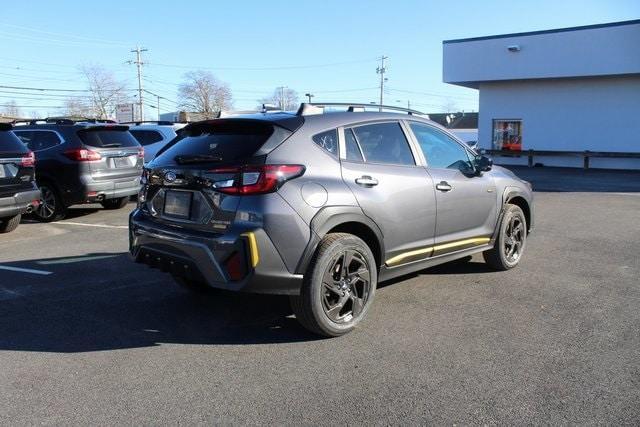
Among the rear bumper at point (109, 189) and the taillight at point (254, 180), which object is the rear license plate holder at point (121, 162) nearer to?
the rear bumper at point (109, 189)

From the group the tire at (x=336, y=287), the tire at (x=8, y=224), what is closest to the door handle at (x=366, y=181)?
the tire at (x=336, y=287)

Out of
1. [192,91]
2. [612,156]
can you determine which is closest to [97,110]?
[192,91]

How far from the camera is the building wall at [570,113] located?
78.1 feet

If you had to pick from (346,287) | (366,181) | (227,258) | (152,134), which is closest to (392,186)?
(366,181)

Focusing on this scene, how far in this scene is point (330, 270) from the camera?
438cm

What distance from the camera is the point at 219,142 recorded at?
4.56 metres

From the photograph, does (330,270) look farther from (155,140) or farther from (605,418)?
(155,140)

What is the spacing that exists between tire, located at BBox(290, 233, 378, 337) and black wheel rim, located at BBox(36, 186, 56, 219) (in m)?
7.90

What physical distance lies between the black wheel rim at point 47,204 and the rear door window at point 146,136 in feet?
12.0

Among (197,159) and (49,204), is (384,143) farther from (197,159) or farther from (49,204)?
(49,204)

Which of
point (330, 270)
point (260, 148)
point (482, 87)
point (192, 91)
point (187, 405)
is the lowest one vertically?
point (187, 405)

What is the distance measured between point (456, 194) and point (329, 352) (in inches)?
87.1

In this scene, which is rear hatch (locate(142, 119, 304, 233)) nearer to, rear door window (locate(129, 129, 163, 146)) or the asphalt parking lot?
the asphalt parking lot

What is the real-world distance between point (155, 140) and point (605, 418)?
41.0ft
